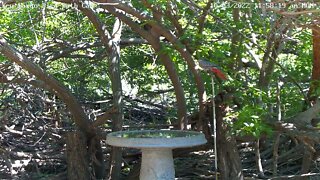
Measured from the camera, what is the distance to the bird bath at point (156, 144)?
5.38m

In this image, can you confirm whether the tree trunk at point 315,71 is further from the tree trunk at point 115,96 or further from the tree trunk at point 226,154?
the tree trunk at point 115,96

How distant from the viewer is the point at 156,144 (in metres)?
5.38

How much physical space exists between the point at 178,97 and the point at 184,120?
0.27m

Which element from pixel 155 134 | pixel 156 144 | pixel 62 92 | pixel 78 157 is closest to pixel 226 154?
pixel 155 134

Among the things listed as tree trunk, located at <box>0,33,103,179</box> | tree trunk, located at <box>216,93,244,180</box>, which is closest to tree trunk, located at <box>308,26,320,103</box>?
tree trunk, located at <box>216,93,244,180</box>

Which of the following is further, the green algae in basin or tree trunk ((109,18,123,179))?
tree trunk ((109,18,123,179))

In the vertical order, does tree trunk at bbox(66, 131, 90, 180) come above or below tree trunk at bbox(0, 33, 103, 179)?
below

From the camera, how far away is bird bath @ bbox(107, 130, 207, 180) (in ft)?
17.7

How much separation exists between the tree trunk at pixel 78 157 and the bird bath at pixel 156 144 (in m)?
0.89

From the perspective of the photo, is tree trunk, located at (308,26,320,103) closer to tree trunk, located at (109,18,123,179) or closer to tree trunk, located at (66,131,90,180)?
tree trunk, located at (109,18,123,179)

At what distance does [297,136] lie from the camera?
5676 mm

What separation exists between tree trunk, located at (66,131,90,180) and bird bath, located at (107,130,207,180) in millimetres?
888

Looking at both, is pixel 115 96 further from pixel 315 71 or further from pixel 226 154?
pixel 315 71

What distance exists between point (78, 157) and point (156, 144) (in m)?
1.61
